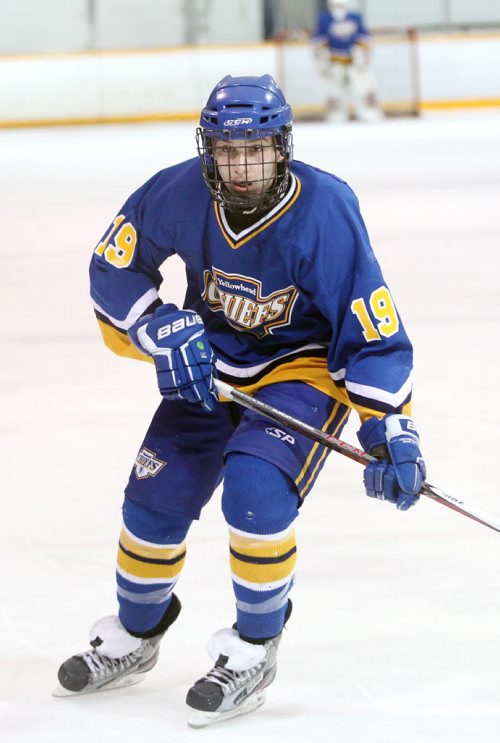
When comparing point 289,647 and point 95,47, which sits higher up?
point 289,647

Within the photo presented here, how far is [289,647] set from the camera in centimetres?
242

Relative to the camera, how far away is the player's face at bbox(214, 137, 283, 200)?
216cm

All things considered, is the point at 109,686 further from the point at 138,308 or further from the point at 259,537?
the point at 138,308

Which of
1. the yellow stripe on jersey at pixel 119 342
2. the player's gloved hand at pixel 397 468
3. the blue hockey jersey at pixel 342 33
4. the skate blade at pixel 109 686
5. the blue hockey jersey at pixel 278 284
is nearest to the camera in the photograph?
the player's gloved hand at pixel 397 468

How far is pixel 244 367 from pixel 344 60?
12.0 meters

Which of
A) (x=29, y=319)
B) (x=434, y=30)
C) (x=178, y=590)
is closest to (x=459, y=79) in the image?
(x=434, y=30)

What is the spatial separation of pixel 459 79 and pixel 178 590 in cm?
1274

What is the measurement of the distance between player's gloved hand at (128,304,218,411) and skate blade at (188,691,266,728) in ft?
1.54

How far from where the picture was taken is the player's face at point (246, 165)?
2162 mm

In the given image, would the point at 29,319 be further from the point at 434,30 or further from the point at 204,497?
the point at 434,30

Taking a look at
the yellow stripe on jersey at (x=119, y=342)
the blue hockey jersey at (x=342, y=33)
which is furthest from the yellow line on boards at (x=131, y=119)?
the yellow stripe on jersey at (x=119, y=342)

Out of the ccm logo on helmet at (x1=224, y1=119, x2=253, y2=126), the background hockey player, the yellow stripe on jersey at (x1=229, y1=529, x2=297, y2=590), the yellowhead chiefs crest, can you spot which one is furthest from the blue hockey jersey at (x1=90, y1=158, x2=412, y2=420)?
the background hockey player

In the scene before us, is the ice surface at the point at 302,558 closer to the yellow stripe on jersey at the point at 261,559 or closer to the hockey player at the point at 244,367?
the hockey player at the point at 244,367

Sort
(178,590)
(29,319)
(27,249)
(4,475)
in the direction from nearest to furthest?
(178,590)
(4,475)
(29,319)
(27,249)
